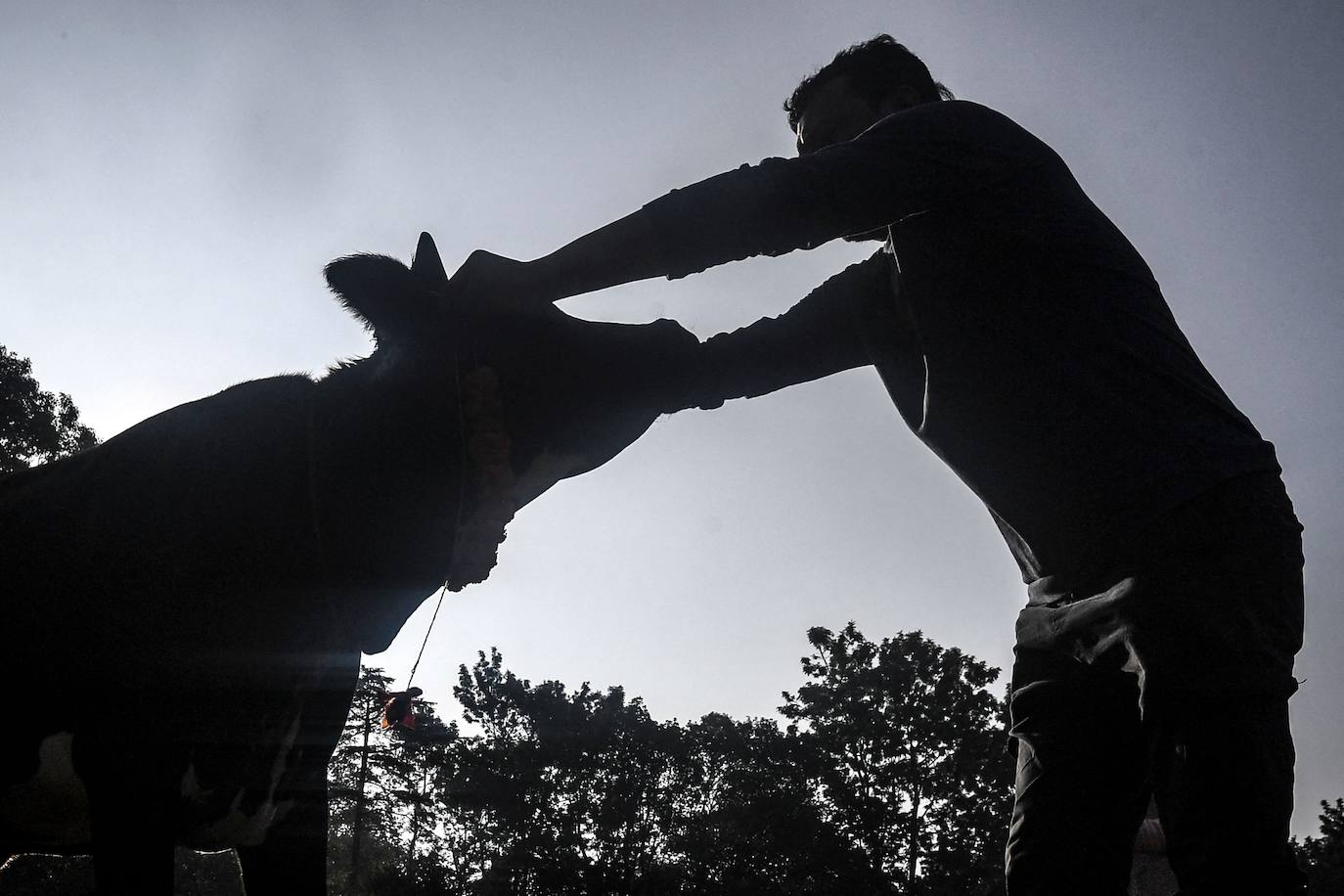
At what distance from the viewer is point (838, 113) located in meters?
2.24

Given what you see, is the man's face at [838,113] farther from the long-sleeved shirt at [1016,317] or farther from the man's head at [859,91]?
the long-sleeved shirt at [1016,317]

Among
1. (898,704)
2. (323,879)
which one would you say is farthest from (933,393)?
(898,704)

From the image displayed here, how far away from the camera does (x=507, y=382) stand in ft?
6.95

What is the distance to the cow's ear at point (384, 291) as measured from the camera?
6.87ft

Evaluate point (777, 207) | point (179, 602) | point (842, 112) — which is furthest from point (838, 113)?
point (179, 602)

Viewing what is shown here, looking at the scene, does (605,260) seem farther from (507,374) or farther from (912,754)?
(912,754)

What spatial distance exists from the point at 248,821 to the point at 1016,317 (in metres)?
2.01

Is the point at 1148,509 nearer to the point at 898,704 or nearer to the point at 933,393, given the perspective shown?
the point at 933,393

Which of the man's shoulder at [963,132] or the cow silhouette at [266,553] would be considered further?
the man's shoulder at [963,132]

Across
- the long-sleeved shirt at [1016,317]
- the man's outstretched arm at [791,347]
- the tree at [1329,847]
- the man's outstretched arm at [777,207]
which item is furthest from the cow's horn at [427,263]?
the tree at [1329,847]

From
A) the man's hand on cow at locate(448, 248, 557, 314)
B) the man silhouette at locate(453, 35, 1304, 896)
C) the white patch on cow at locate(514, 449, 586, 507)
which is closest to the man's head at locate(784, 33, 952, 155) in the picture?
the man silhouette at locate(453, 35, 1304, 896)

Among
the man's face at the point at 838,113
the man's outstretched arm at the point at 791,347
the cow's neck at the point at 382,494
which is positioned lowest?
the cow's neck at the point at 382,494

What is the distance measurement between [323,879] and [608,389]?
1464mm

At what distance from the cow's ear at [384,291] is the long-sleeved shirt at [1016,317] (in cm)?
85
